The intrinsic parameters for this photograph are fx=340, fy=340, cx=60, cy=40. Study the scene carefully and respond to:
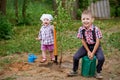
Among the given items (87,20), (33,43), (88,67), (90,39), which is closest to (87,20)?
(87,20)

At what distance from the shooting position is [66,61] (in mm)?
7684

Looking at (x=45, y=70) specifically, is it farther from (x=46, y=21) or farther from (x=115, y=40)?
(x=115, y=40)

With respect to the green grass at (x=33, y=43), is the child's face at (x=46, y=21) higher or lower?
higher

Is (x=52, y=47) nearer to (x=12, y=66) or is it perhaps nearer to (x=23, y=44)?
(x=12, y=66)

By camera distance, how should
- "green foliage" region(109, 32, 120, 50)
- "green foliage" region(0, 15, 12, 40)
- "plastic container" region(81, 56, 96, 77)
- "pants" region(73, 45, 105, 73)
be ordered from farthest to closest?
"green foliage" region(0, 15, 12, 40)
"green foliage" region(109, 32, 120, 50)
"plastic container" region(81, 56, 96, 77)
"pants" region(73, 45, 105, 73)

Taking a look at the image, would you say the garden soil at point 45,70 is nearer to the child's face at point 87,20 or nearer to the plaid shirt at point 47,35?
the plaid shirt at point 47,35

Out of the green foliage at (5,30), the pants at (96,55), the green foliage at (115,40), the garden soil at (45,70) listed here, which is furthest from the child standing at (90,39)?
the green foliage at (5,30)

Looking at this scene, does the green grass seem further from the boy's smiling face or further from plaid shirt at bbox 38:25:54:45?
the boy's smiling face

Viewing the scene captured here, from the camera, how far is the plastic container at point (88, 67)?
638 centimetres

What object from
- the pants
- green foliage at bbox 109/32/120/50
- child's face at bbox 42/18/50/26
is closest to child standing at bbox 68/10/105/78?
the pants

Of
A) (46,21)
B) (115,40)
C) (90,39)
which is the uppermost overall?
(46,21)

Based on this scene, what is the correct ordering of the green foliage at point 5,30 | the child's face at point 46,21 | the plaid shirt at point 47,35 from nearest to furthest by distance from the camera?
the child's face at point 46,21, the plaid shirt at point 47,35, the green foliage at point 5,30

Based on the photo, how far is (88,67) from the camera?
21.0 ft

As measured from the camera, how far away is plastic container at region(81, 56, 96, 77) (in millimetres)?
6375
